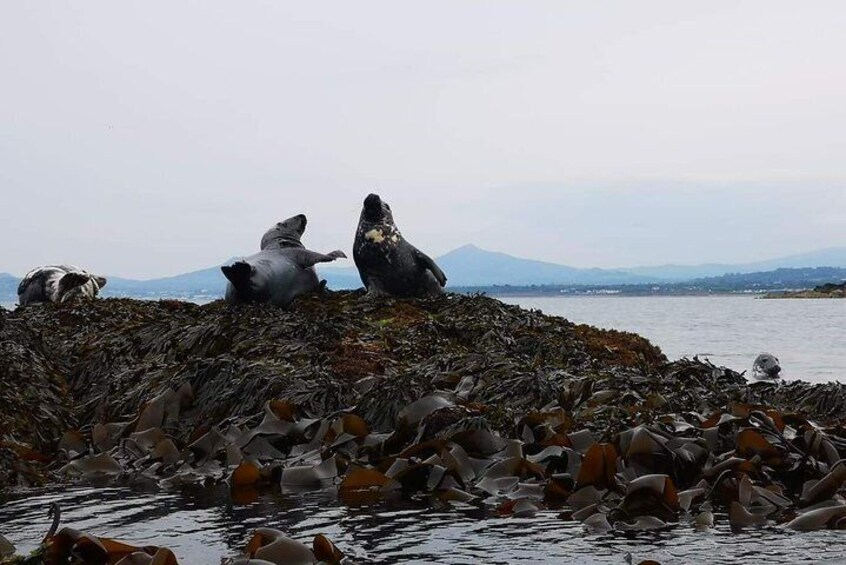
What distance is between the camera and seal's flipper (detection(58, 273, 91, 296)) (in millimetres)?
15490

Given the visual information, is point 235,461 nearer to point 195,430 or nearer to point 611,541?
point 195,430

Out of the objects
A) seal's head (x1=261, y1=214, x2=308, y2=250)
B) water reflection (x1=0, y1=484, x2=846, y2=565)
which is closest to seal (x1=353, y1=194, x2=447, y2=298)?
seal's head (x1=261, y1=214, x2=308, y2=250)

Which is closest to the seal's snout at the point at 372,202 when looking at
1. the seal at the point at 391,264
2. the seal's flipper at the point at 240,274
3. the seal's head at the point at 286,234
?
the seal at the point at 391,264

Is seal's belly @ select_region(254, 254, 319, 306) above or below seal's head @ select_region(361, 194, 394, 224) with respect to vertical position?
below

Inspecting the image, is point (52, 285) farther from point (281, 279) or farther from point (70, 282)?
point (281, 279)

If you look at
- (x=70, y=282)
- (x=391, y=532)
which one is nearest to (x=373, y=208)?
(x=70, y=282)

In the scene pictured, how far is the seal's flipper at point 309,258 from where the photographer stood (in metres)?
12.2

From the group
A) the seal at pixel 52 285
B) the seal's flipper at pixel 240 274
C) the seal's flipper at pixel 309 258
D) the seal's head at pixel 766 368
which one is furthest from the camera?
the seal at pixel 52 285

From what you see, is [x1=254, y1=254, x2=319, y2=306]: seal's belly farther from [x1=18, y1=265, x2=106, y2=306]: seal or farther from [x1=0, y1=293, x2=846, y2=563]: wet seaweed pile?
[x1=18, y1=265, x2=106, y2=306]: seal

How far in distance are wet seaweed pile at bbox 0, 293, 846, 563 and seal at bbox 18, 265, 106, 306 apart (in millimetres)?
5064

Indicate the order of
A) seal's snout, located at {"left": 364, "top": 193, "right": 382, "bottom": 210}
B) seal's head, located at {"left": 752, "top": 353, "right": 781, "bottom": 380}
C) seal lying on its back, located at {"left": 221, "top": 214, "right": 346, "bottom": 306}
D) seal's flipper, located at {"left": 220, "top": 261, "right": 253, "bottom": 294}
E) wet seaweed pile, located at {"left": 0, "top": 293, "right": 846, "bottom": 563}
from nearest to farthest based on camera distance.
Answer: wet seaweed pile, located at {"left": 0, "top": 293, "right": 846, "bottom": 563}
seal's flipper, located at {"left": 220, "top": 261, "right": 253, "bottom": 294}
seal lying on its back, located at {"left": 221, "top": 214, "right": 346, "bottom": 306}
seal's snout, located at {"left": 364, "top": 193, "right": 382, "bottom": 210}
seal's head, located at {"left": 752, "top": 353, "right": 781, "bottom": 380}

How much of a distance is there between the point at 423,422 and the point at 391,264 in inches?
246

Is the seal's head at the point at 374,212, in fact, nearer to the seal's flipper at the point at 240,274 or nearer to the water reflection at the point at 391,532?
the seal's flipper at the point at 240,274

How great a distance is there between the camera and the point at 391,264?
40.7 ft
